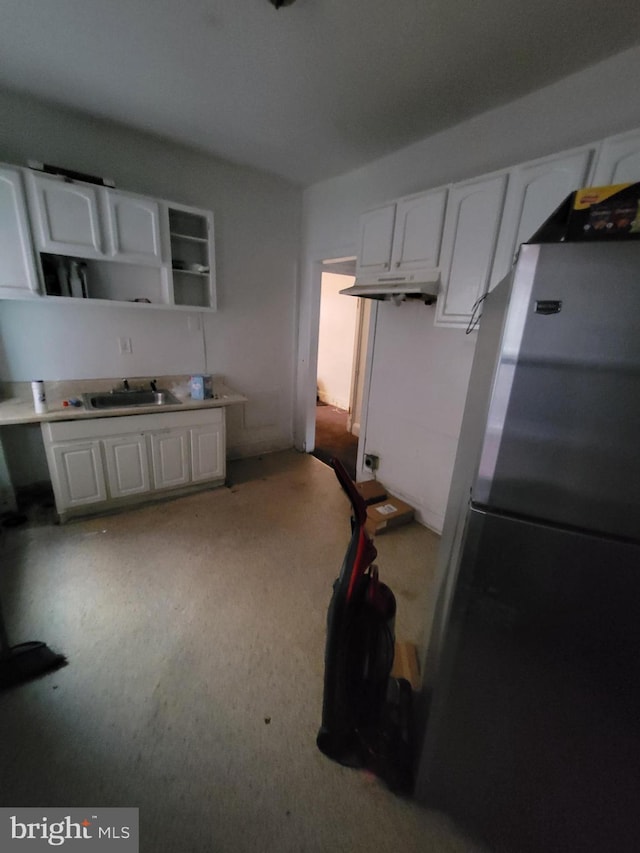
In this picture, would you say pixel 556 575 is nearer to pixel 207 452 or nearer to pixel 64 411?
pixel 207 452

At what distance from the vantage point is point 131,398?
9.29 feet

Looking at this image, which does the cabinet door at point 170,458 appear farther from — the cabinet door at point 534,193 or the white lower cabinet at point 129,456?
the cabinet door at point 534,193

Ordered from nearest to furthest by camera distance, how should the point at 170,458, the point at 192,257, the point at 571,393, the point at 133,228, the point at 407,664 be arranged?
the point at 571,393 < the point at 407,664 < the point at 133,228 < the point at 170,458 < the point at 192,257

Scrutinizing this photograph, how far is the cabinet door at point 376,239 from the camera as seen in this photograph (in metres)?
2.22

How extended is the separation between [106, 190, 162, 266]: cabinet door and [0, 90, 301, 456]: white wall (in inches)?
14.0

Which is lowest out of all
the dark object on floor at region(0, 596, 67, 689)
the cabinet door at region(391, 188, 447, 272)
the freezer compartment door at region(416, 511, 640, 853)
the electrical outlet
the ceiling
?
the dark object on floor at region(0, 596, 67, 689)

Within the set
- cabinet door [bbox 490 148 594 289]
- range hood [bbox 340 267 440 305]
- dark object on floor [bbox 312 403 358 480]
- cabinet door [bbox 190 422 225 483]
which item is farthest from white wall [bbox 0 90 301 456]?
cabinet door [bbox 490 148 594 289]

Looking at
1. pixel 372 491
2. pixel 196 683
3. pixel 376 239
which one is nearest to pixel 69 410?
pixel 196 683

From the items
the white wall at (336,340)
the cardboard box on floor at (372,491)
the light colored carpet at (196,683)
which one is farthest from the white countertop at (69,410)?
the white wall at (336,340)

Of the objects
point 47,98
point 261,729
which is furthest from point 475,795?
point 47,98

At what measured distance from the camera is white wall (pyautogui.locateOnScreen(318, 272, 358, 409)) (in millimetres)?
5184

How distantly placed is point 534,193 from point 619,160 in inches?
11.8
